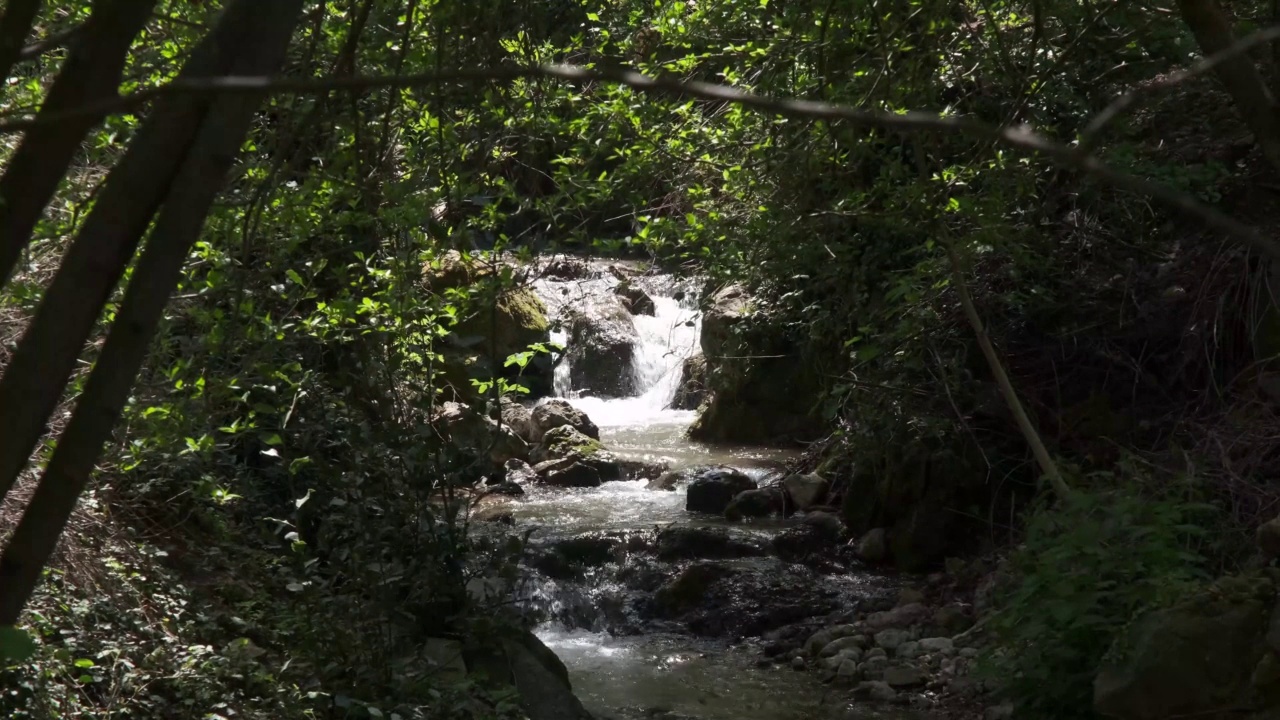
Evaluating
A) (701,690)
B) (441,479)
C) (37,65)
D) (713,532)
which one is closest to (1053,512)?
(701,690)

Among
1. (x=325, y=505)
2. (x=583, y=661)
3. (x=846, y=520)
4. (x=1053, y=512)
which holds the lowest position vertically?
(x=583, y=661)

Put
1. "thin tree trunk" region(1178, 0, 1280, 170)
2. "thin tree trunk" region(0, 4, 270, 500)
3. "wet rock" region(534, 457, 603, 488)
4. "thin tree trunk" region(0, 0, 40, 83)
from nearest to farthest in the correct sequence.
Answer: "thin tree trunk" region(0, 0, 40, 83)
"thin tree trunk" region(0, 4, 270, 500)
"thin tree trunk" region(1178, 0, 1280, 170)
"wet rock" region(534, 457, 603, 488)

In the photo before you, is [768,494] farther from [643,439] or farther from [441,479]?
[441,479]

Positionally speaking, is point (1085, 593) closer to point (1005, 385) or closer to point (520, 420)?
point (1005, 385)

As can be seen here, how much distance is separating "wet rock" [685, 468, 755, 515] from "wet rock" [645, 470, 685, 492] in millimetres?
671

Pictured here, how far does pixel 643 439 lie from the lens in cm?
1552

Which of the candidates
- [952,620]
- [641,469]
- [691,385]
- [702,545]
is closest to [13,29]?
[952,620]

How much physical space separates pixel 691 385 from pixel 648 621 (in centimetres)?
801

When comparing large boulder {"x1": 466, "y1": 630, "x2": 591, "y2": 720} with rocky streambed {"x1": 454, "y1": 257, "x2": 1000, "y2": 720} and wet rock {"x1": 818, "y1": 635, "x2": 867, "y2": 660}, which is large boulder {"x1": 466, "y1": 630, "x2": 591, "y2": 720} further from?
wet rock {"x1": 818, "y1": 635, "x2": 867, "y2": 660}

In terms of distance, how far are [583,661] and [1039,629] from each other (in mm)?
3902

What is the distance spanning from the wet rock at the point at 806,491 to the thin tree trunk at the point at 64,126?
32.6 feet

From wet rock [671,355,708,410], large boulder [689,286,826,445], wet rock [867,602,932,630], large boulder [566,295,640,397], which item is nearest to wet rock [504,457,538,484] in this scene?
large boulder [689,286,826,445]

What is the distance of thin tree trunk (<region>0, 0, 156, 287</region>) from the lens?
6.33 ft

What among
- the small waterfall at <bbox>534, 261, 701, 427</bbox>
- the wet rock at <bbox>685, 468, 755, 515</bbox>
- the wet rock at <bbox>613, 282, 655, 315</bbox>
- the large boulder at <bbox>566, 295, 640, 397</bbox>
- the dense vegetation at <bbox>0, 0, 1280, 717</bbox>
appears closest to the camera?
the dense vegetation at <bbox>0, 0, 1280, 717</bbox>
